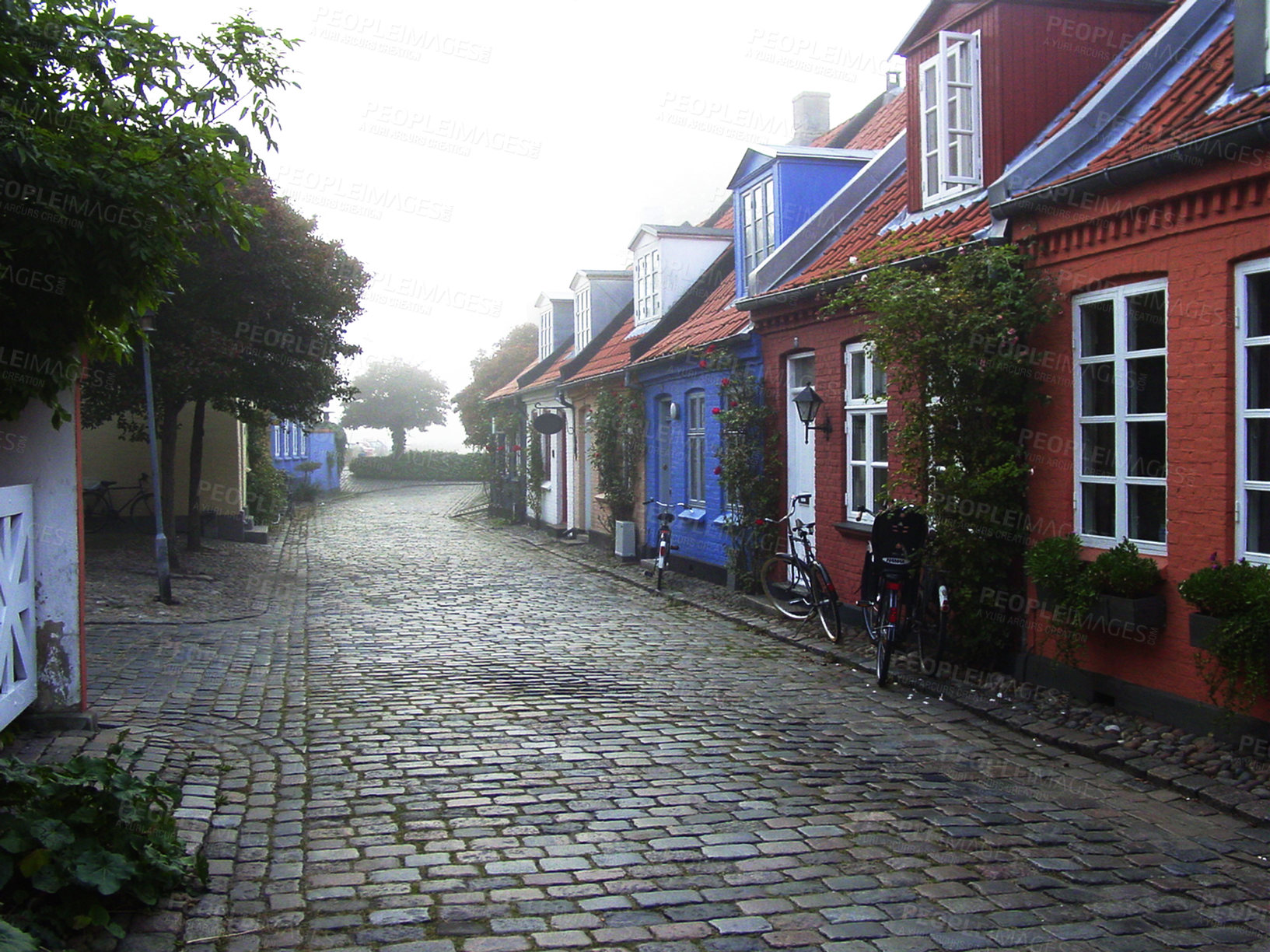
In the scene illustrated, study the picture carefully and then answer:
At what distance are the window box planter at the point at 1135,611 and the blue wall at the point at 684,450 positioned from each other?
7.23m

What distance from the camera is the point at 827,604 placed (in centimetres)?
1093

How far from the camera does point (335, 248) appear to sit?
1734cm

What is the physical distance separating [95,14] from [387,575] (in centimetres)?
1220

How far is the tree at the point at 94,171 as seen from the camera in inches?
196

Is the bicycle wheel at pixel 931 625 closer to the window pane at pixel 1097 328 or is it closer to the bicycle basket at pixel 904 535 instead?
the bicycle basket at pixel 904 535

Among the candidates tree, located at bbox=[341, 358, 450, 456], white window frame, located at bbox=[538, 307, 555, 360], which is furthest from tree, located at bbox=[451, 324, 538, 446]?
tree, located at bbox=[341, 358, 450, 456]

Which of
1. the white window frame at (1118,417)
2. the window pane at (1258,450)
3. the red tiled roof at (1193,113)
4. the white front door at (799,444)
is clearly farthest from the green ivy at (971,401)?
the white front door at (799,444)

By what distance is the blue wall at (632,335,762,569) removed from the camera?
15.5 metres

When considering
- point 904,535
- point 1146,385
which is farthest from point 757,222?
point 1146,385

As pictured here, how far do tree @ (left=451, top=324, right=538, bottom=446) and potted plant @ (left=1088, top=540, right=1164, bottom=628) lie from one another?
41001 mm

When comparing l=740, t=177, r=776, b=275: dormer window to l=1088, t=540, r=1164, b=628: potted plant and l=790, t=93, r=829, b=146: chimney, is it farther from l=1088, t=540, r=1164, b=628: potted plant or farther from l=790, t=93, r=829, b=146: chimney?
l=1088, t=540, r=1164, b=628: potted plant

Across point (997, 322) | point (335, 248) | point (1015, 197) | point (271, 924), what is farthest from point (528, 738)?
point (335, 248)

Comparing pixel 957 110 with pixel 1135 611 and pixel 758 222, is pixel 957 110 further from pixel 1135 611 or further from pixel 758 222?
pixel 1135 611

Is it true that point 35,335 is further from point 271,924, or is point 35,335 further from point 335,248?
point 335,248
